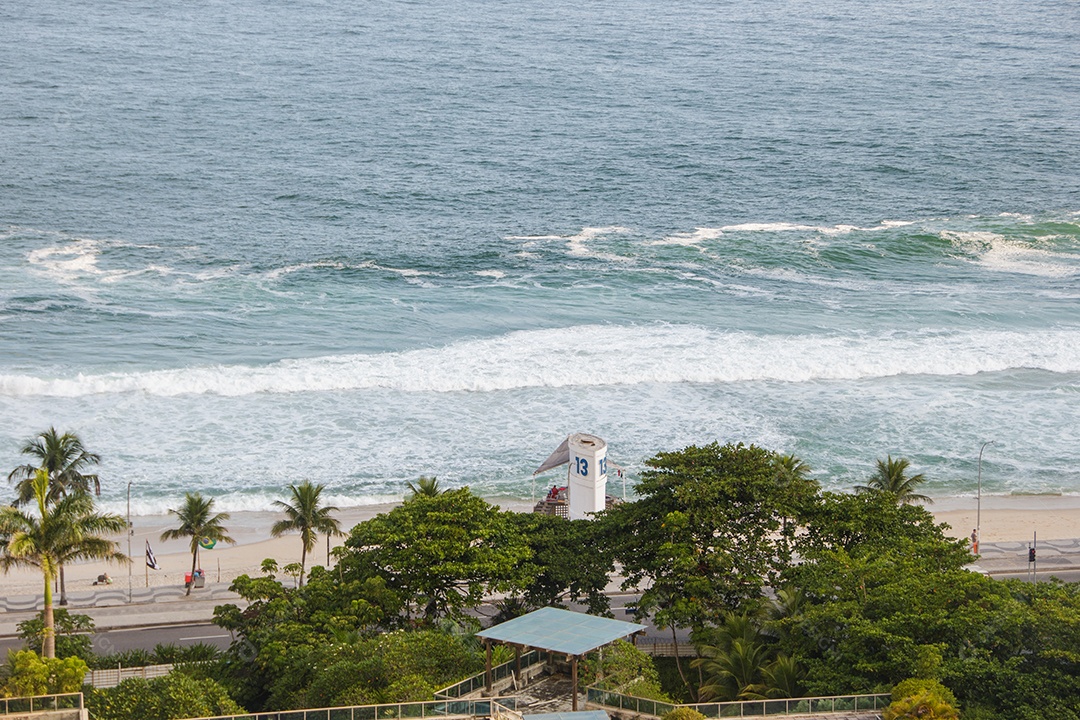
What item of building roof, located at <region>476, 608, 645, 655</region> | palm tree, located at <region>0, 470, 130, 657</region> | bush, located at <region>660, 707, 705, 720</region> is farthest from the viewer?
palm tree, located at <region>0, 470, 130, 657</region>

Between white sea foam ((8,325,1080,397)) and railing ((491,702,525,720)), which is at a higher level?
white sea foam ((8,325,1080,397))

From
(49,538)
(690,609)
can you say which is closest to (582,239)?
(690,609)

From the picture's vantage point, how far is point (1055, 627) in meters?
34.4

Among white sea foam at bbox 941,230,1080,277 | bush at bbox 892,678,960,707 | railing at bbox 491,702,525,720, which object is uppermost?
white sea foam at bbox 941,230,1080,277

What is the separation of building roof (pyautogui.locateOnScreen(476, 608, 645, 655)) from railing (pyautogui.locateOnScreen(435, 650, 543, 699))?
1.36m

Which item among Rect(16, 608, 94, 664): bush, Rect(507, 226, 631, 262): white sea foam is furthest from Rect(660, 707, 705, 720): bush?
Rect(507, 226, 631, 262): white sea foam

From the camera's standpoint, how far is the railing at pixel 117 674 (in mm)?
41225

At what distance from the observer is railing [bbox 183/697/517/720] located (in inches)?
1261

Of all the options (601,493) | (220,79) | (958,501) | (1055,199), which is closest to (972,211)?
(1055,199)

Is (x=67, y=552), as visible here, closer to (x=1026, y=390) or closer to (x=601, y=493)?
(x=601, y=493)

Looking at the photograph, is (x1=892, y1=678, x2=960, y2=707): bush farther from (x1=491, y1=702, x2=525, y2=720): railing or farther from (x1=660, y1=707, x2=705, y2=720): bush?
(x1=491, y1=702, x2=525, y2=720): railing

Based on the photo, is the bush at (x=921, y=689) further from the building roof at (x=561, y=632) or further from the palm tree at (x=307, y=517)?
the palm tree at (x=307, y=517)

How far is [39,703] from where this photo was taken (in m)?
32.6

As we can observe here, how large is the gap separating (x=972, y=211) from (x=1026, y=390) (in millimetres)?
42741
